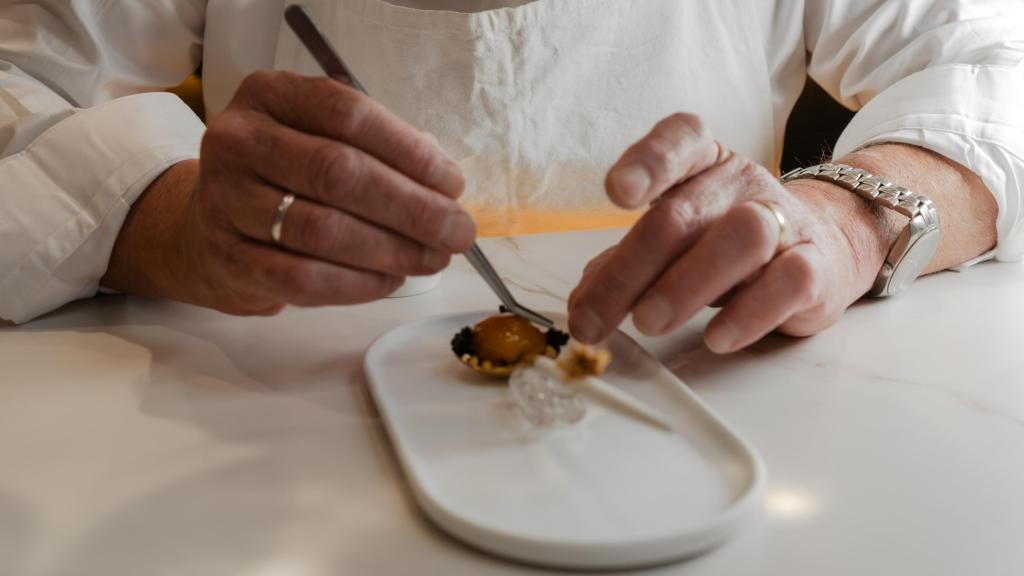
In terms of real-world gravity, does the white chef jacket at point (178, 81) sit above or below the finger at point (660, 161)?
below

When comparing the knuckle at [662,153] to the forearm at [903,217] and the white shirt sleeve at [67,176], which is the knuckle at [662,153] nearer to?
the forearm at [903,217]

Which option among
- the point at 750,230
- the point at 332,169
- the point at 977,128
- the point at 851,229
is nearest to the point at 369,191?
the point at 332,169

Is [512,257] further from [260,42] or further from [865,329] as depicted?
[260,42]

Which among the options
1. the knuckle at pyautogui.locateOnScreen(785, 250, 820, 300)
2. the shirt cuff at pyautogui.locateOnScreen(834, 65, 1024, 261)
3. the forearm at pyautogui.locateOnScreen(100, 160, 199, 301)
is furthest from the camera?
the shirt cuff at pyautogui.locateOnScreen(834, 65, 1024, 261)

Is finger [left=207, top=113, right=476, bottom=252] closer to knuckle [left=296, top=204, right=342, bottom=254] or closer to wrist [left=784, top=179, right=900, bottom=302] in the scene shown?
knuckle [left=296, top=204, right=342, bottom=254]

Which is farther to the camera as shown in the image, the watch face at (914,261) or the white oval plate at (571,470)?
the watch face at (914,261)

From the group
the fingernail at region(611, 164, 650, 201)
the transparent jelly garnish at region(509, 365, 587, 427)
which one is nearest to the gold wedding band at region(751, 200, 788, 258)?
the fingernail at region(611, 164, 650, 201)

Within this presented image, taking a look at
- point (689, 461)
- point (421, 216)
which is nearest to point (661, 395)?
point (689, 461)

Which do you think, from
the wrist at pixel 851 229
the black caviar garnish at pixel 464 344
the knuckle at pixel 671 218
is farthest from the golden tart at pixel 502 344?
the wrist at pixel 851 229
